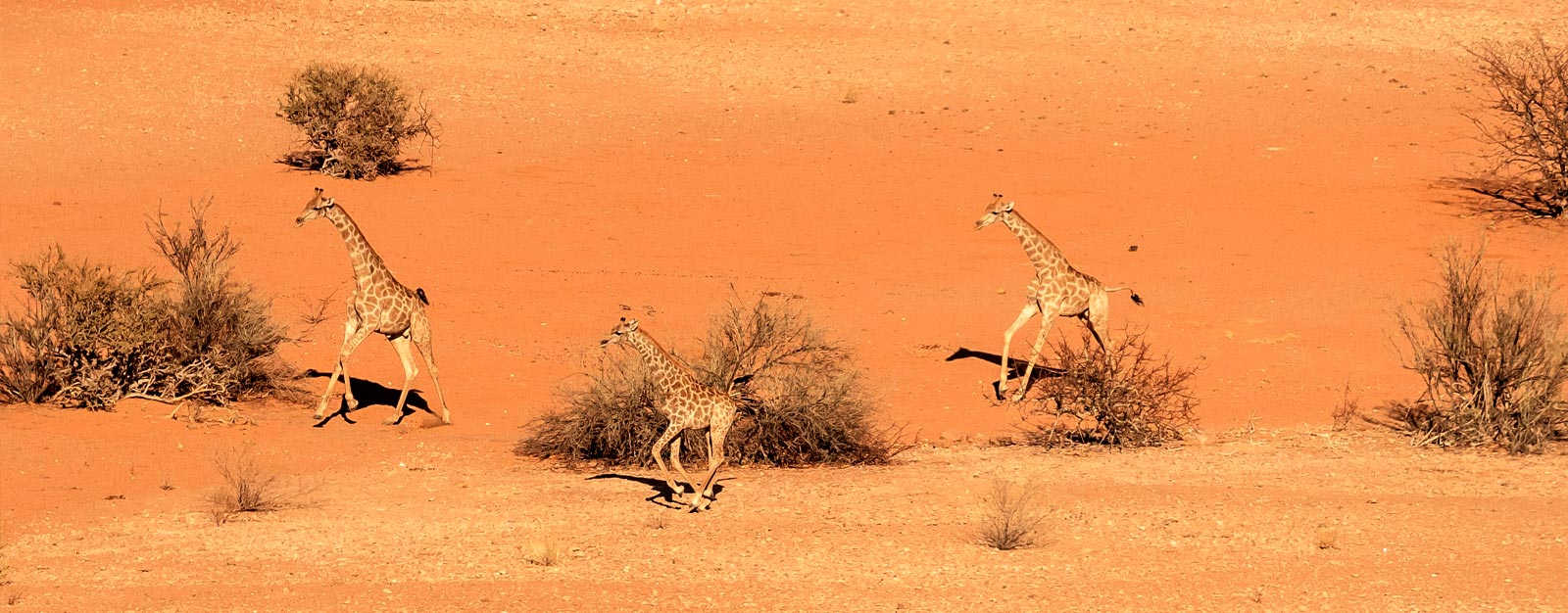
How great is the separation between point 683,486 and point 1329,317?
9.28 metres

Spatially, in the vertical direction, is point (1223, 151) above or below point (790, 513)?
above

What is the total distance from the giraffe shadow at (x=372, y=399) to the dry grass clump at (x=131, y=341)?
630 millimetres

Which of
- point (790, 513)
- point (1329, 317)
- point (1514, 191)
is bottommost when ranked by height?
point (790, 513)

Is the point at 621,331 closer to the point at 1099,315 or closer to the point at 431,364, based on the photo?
the point at 431,364

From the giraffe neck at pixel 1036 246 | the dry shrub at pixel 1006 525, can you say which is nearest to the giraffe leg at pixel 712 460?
the dry shrub at pixel 1006 525

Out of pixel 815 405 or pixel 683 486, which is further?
pixel 815 405

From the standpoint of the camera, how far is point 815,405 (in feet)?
41.4

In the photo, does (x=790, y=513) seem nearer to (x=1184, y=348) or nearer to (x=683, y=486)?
(x=683, y=486)

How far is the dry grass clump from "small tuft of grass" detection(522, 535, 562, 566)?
16.9 feet

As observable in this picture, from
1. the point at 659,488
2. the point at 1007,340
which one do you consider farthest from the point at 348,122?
the point at 659,488

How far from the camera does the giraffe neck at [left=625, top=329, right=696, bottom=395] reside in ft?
36.0

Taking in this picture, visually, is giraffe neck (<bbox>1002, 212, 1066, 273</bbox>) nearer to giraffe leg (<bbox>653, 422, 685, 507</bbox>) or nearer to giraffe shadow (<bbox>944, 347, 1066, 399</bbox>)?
giraffe shadow (<bbox>944, 347, 1066, 399</bbox>)

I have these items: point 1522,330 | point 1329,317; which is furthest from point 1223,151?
point 1522,330

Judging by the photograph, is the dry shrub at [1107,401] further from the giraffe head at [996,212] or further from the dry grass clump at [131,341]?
the dry grass clump at [131,341]
